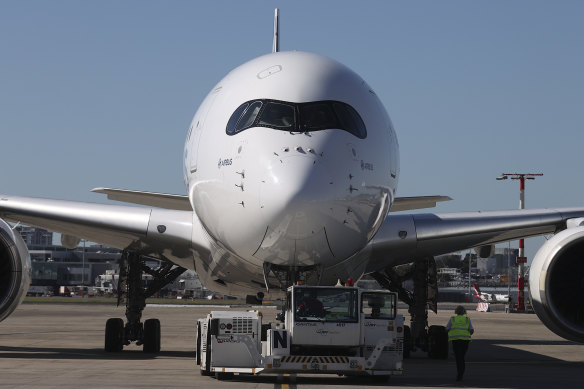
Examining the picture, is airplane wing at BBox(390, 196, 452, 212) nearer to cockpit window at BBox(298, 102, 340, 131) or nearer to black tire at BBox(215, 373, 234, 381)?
cockpit window at BBox(298, 102, 340, 131)

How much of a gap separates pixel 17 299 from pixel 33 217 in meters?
1.85

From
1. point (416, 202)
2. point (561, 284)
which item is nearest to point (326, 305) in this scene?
point (561, 284)

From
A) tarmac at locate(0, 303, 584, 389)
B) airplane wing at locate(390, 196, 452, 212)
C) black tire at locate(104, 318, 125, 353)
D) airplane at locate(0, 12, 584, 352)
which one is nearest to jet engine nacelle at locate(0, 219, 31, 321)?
airplane at locate(0, 12, 584, 352)

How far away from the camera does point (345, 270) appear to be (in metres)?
15.1

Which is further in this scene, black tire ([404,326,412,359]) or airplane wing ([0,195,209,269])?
black tire ([404,326,412,359])

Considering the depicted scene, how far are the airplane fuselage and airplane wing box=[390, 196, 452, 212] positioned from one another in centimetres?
352

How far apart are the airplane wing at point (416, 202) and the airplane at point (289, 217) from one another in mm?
42

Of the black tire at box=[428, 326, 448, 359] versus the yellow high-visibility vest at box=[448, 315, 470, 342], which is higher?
the yellow high-visibility vest at box=[448, 315, 470, 342]

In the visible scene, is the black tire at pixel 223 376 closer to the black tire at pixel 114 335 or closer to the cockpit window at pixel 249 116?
the cockpit window at pixel 249 116

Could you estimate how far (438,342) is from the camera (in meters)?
19.0

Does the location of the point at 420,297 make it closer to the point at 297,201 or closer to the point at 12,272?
the point at 12,272

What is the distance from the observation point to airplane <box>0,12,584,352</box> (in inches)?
490

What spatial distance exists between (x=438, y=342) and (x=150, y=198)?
6.06m

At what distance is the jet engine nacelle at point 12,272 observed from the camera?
16.3 meters
